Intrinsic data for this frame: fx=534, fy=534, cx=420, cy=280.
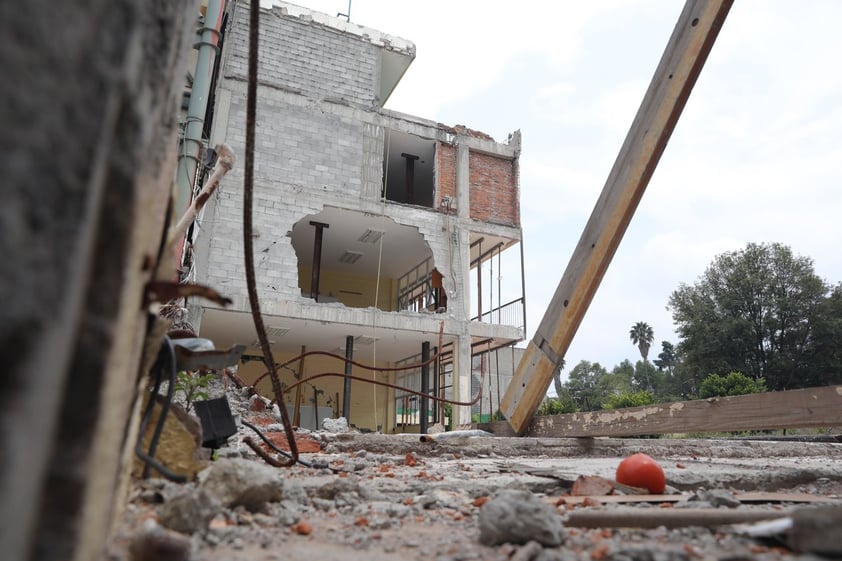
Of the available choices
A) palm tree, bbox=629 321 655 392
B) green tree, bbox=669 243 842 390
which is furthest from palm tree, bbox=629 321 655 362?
green tree, bbox=669 243 842 390

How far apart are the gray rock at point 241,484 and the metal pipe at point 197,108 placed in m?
5.99

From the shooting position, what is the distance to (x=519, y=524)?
5.06 ft

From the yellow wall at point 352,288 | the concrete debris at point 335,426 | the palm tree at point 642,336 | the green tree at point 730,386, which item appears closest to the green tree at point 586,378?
the palm tree at point 642,336

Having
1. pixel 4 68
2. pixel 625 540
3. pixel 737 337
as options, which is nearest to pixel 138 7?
pixel 4 68

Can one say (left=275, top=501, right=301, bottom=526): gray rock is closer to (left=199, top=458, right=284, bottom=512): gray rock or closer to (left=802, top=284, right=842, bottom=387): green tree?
(left=199, top=458, right=284, bottom=512): gray rock

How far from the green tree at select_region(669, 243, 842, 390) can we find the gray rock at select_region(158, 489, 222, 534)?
31114 mm

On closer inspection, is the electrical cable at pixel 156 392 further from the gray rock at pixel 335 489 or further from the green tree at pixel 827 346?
the green tree at pixel 827 346

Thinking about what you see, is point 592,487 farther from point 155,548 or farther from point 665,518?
point 155,548

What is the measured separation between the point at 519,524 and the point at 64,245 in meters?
1.39

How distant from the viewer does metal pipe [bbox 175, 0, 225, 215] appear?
7.34 meters

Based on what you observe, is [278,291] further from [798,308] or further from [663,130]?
[798,308]

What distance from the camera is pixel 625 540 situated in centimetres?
158

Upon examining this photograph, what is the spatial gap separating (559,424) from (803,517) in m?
4.04

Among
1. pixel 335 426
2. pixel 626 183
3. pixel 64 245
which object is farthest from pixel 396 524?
pixel 335 426
